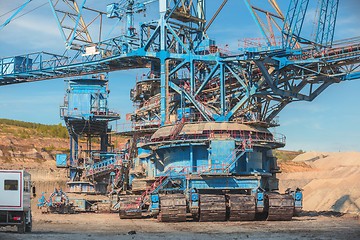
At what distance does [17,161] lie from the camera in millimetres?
92750

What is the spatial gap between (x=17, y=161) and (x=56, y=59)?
1202 inches

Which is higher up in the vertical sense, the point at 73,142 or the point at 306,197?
the point at 73,142

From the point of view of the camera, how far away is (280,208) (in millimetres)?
41281

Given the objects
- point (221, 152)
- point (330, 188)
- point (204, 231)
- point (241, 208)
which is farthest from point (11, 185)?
point (330, 188)

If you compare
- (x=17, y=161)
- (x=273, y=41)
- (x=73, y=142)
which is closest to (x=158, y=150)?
(x=273, y=41)

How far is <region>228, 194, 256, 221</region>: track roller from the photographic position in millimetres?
40500

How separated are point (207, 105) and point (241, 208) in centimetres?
1453

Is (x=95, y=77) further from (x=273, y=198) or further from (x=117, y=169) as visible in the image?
(x=273, y=198)

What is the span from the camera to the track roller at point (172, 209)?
4012cm

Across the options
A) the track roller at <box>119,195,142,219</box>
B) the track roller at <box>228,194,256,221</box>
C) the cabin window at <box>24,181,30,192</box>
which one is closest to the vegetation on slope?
the track roller at <box>119,195,142,219</box>

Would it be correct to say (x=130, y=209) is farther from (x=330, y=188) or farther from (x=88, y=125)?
(x=330, y=188)

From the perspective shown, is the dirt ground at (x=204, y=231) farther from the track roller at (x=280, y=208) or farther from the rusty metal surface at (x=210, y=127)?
the rusty metal surface at (x=210, y=127)

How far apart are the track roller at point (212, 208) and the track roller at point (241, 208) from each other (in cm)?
52

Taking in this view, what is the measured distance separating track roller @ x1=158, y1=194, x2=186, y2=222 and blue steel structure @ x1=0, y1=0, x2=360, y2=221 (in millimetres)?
64
